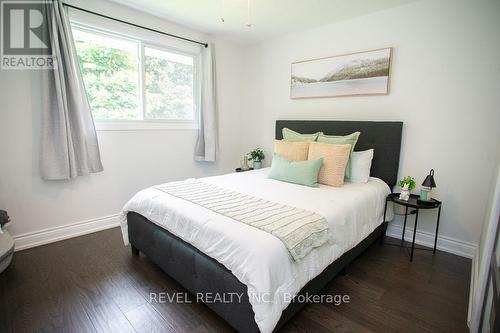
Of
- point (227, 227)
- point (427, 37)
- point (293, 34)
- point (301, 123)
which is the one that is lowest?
point (227, 227)

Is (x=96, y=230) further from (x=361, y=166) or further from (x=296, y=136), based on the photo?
(x=361, y=166)

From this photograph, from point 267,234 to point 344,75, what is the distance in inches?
95.3

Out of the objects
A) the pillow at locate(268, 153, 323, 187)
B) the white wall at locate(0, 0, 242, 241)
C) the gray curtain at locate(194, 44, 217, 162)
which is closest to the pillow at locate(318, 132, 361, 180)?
the pillow at locate(268, 153, 323, 187)

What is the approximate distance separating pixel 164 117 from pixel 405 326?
10.7 ft

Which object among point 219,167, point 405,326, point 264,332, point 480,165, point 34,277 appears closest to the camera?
point 264,332

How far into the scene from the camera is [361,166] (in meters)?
2.63

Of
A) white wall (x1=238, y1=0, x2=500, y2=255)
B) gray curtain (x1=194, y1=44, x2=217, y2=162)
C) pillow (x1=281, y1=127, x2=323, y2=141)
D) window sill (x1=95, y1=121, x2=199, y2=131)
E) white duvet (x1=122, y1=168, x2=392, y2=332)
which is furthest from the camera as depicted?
gray curtain (x1=194, y1=44, x2=217, y2=162)

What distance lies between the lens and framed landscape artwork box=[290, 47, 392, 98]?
275cm

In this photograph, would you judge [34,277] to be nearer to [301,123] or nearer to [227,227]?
[227,227]

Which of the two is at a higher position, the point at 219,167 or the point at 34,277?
the point at 219,167

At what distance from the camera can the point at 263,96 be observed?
3932 mm

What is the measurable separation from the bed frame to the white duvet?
0.08 m

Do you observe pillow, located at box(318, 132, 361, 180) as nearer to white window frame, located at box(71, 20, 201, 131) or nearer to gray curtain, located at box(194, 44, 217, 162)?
gray curtain, located at box(194, 44, 217, 162)

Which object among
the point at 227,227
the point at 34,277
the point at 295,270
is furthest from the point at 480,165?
the point at 34,277
